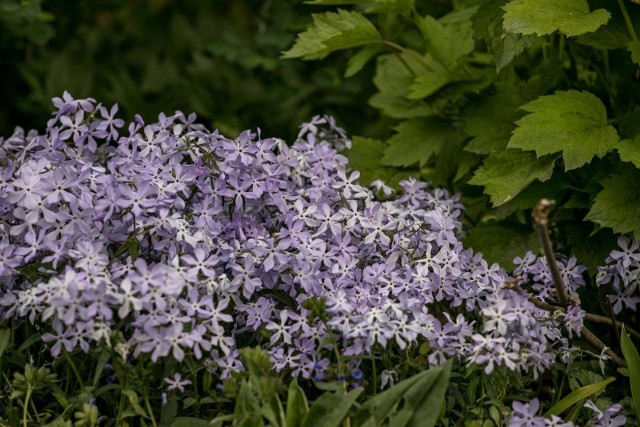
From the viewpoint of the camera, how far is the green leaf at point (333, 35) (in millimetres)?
2834

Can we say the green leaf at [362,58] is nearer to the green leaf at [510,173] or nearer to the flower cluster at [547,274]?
the green leaf at [510,173]

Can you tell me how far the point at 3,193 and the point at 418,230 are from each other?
1.03 m

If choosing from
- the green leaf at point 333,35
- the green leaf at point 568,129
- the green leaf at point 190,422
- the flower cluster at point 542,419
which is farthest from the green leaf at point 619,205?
the green leaf at point 190,422

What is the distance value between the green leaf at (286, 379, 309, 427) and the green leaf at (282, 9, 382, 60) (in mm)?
1240

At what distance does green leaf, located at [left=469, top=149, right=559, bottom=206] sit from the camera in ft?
8.11

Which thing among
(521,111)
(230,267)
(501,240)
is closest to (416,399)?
(230,267)

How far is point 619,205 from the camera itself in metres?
2.44

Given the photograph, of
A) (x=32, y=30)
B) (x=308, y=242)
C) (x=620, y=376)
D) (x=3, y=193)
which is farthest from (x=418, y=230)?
(x=32, y=30)

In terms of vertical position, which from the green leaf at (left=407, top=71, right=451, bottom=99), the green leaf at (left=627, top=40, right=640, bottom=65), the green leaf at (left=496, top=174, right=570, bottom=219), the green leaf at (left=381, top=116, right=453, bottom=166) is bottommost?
the green leaf at (left=496, top=174, right=570, bottom=219)

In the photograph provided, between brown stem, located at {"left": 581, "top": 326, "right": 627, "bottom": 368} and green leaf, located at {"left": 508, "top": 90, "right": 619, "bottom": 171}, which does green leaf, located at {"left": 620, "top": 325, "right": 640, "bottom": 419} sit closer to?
brown stem, located at {"left": 581, "top": 326, "right": 627, "bottom": 368}

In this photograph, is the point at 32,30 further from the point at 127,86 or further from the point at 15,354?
the point at 15,354

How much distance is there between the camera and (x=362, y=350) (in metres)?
2.01

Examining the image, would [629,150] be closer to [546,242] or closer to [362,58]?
[546,242]

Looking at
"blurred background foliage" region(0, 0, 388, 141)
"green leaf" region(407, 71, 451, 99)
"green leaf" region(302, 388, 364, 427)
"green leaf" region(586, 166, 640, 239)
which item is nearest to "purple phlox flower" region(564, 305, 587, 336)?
"green leaf" region(586, 166, 640, 239)
